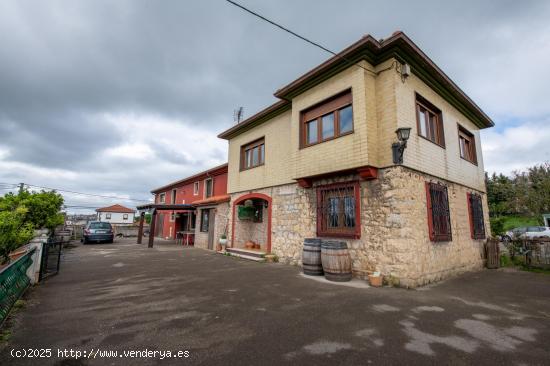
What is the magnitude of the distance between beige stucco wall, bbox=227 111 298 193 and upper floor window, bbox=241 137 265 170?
8.0 inches

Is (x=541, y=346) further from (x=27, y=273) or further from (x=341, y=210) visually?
(x=27, y=273)

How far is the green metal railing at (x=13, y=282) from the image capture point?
12.2 feet

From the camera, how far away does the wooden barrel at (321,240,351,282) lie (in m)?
6.33

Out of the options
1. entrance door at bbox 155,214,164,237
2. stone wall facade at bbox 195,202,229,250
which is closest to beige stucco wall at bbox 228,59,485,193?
stone wall facade at bbox 195,202,229,250

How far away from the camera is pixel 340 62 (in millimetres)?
7152

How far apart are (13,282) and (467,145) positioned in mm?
13674

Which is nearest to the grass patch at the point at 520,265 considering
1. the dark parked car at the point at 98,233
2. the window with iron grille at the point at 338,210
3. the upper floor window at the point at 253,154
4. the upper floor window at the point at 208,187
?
the window with iron grille at the point at 338,210

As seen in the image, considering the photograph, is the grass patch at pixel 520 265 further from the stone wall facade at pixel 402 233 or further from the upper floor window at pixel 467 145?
the upper floor window at pixel 467 145

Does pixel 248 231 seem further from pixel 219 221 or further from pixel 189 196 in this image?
pixel 189 196

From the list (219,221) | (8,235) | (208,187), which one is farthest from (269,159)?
(208,187)

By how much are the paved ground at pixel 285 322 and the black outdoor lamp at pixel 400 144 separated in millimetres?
3015

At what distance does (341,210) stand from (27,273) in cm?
767

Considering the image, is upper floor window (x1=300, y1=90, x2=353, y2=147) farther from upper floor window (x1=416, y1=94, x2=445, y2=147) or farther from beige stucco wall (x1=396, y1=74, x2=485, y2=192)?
upper floor window (x1=416, y1=94, x2=445, y2=147)

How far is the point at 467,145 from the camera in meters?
10.0
